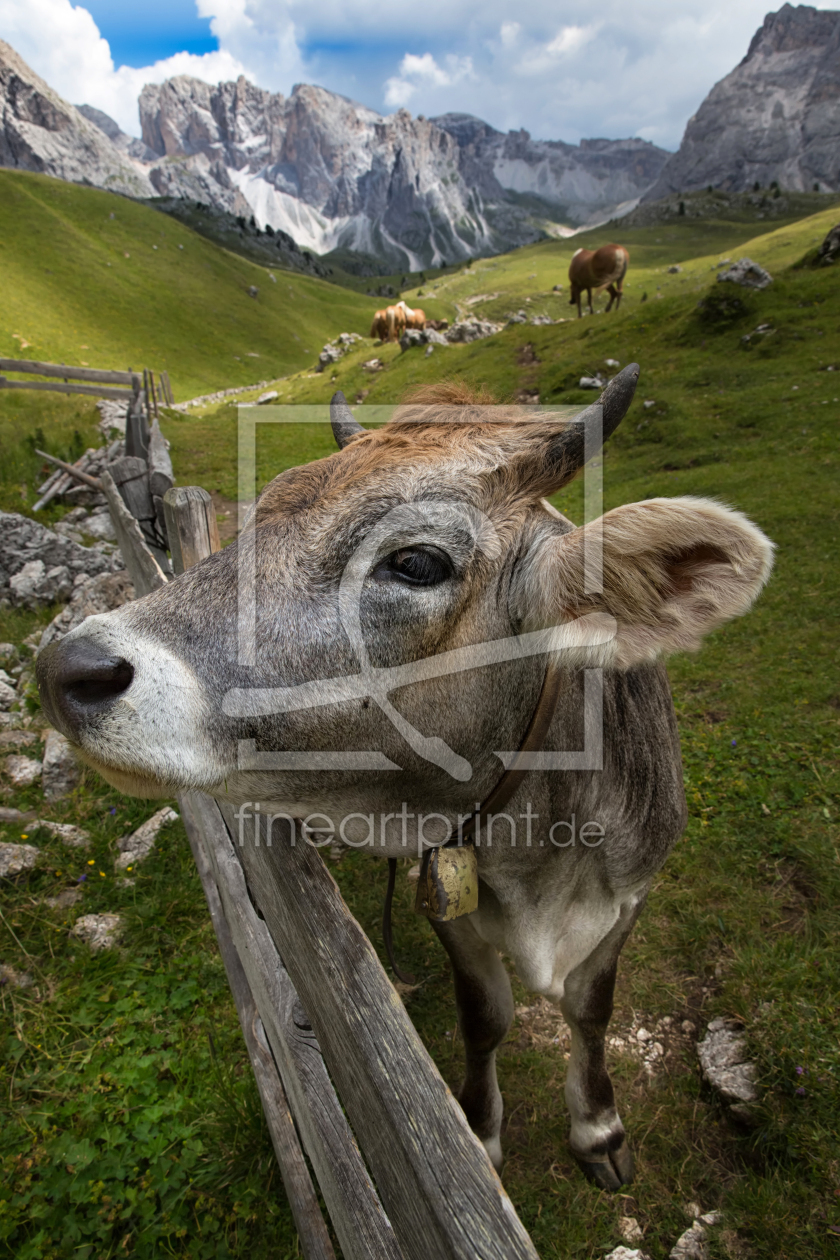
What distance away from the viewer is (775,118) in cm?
14500

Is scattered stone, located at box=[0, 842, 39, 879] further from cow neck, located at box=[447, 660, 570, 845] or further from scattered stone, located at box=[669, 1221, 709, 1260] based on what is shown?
scattered stone, located at box=[669, 1221, 709, 1260]

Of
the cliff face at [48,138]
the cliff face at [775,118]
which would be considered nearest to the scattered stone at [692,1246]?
the cliff face at [775,118]

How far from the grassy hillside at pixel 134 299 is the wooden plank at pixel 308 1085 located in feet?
114

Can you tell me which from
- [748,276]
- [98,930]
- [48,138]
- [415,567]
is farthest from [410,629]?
[48,138]

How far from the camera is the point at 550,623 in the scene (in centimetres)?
184

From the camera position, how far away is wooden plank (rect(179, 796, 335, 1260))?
2.45m

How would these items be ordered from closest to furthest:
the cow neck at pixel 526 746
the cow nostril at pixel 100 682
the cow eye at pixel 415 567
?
the cow nostril at pixel 100 682
the cow eye at pixel 415 567
the cow neck at pixel 526 746

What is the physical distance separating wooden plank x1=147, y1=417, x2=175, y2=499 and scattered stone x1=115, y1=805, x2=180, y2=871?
8.26ft

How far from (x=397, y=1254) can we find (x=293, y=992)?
0.97 metres

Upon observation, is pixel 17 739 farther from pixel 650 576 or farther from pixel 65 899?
pixel 650 576

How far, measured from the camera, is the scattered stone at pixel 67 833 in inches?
179

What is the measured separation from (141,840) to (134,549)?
2461mm

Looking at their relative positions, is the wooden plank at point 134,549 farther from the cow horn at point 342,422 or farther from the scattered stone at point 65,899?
the cow horn at point 342,422

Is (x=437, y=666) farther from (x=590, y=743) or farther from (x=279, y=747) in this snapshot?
(x=590, y=743)
